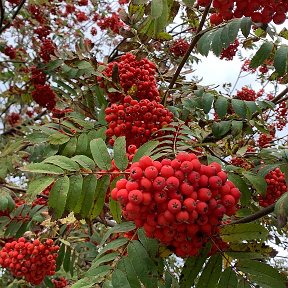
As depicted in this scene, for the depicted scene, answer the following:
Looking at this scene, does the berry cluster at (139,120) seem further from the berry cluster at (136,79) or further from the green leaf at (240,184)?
the green leaf at (240,184)

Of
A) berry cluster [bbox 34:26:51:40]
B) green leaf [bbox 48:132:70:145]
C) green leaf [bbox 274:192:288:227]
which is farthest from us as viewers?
berry cluster [bbox 34:26:51:40]

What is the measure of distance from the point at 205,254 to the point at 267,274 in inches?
9.3

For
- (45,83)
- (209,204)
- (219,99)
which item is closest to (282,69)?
(219,99)

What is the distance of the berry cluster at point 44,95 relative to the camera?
503 cm

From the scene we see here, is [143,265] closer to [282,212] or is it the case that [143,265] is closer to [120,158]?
[120,158]

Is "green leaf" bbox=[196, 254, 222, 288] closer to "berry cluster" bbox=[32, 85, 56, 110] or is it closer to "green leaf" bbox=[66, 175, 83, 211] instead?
"green leaf" bbox=[66, 175, 83, 211]

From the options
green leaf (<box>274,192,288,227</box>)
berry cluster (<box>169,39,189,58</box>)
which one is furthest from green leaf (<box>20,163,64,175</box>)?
berry cluster (<box>169,39,189,58</box>)

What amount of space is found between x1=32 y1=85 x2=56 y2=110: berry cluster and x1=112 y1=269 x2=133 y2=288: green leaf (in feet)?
12.1

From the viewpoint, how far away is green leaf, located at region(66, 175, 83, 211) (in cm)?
171

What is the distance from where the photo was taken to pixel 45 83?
5.29m

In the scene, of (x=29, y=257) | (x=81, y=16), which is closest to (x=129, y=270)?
(x=29, y=257)

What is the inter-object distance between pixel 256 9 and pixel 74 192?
3.64 ft

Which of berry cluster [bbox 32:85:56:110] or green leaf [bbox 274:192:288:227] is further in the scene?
berry cluster [bbox 32:85:56:110]

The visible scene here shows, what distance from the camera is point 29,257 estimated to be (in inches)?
118
